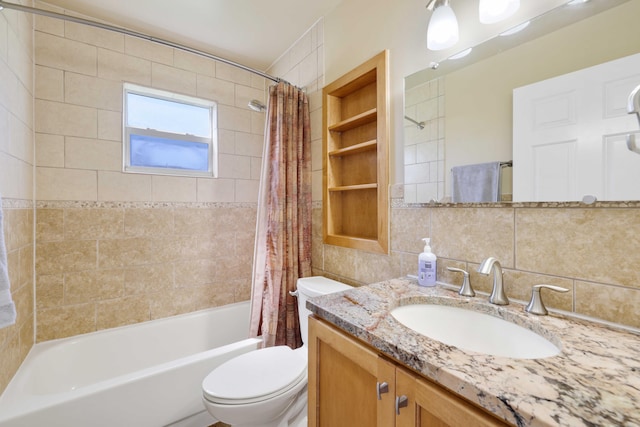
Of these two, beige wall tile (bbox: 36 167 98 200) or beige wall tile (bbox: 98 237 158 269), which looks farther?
beige wall tile (bbox: 98 237 158 269)

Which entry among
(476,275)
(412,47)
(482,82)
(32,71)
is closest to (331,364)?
(476,275)

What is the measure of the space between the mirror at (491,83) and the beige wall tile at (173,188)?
65.5 inches

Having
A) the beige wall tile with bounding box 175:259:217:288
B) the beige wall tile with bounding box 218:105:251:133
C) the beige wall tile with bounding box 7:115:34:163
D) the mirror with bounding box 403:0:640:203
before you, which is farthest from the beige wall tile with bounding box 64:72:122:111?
the mirror with bounding box 403:0:640:203

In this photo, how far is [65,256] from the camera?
1716 mm

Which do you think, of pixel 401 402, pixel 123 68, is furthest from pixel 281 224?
pixel 123 68

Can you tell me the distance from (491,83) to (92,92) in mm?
2321

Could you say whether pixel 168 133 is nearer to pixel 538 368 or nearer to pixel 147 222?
pixel 147 222

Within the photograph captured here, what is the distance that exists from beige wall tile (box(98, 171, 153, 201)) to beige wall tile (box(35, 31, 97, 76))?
2.24 feet

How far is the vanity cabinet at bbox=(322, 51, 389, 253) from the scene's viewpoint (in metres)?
1.41

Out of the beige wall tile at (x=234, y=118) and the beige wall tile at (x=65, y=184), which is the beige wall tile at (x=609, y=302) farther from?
the beige wall tile at (x=65, y=184)

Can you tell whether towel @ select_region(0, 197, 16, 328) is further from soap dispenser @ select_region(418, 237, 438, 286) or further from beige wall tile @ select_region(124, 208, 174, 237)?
soap dispenser @ select_region(418, 237, 438, 286)

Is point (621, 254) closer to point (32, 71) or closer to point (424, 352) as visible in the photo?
point (424, 352)

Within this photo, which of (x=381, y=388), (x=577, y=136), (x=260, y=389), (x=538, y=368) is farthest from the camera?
(x=260, y=389)

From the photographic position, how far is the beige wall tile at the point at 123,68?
5.98 feet
